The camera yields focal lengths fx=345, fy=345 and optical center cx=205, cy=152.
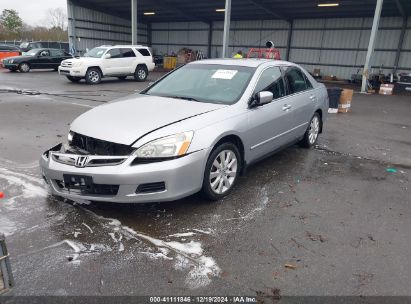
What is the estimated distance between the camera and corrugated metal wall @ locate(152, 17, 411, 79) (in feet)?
75.2

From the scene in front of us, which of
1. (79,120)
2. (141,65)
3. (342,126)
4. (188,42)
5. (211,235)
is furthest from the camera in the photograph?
(188,42)

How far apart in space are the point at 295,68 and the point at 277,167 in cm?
174

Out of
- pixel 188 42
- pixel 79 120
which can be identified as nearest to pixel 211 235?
pixel 79 120

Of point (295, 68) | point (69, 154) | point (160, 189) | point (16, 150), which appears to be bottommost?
point (16, 150)

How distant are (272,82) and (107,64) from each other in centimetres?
1369

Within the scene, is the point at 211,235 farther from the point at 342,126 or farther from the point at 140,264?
the point at 342,126

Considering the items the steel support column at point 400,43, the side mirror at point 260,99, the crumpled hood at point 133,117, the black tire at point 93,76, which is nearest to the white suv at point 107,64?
the black tire at point 93,76

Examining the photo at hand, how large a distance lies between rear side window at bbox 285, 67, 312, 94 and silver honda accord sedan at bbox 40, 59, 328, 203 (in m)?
0.04

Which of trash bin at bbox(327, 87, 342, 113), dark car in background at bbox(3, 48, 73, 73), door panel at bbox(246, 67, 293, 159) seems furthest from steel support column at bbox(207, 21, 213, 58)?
door panel at bbox(246, 67, 293, 159)

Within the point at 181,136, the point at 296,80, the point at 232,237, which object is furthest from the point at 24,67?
the point at 232,237

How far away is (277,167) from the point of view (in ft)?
17.4

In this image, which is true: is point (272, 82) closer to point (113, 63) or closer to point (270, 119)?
point (270, 119)

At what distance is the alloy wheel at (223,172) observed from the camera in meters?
3.87

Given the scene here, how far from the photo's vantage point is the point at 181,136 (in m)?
3.45
